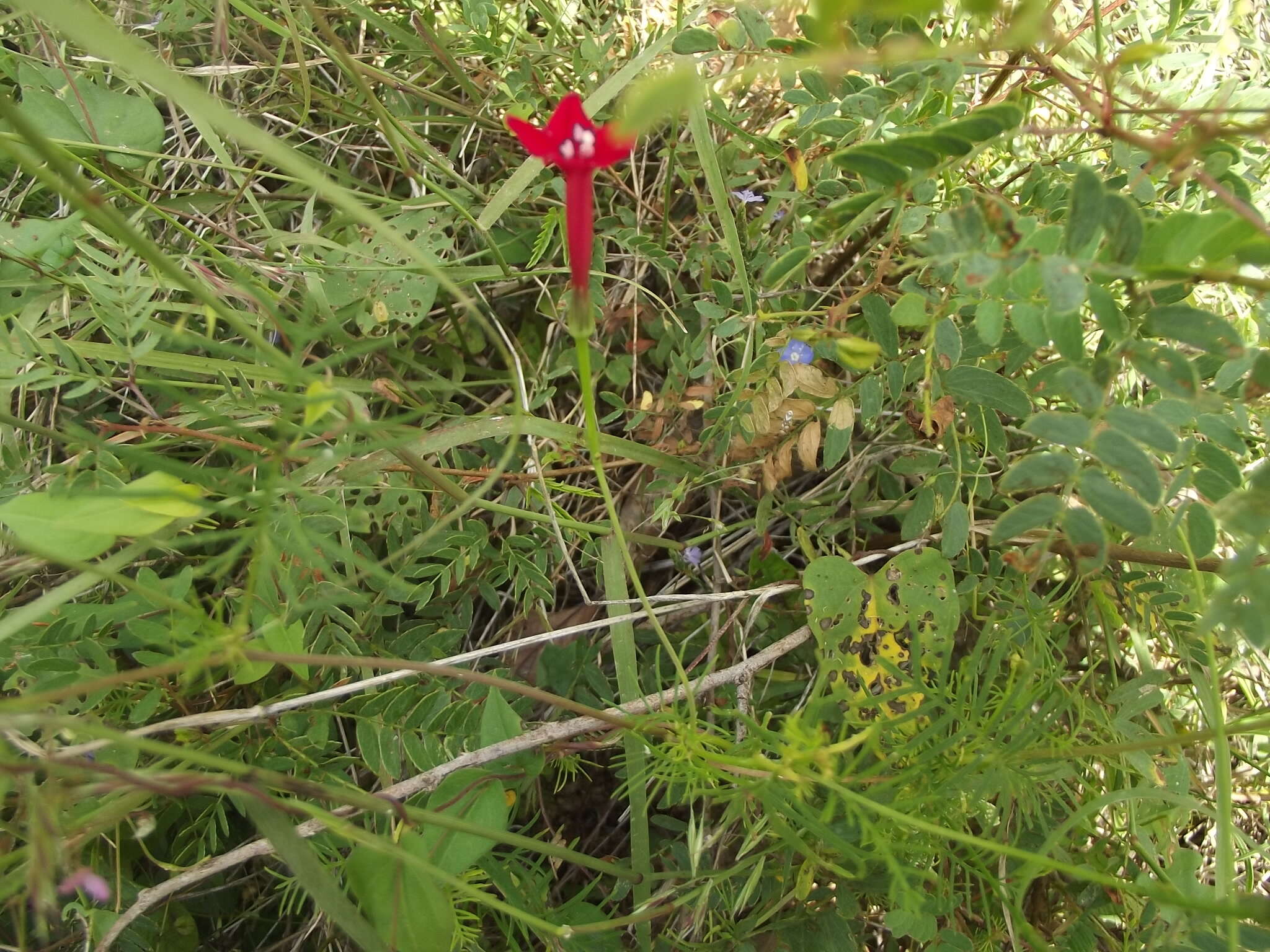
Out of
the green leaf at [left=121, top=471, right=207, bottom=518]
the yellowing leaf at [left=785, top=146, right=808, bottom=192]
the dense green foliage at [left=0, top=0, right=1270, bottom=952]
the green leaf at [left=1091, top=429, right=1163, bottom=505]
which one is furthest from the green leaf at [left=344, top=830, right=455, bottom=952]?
the yellowing leaf at [left=785, top=146, right=808, bottom=192]

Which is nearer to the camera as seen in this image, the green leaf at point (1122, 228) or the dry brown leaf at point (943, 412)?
the green leaf at point (1122, 228)

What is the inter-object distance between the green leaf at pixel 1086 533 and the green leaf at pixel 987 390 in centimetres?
21

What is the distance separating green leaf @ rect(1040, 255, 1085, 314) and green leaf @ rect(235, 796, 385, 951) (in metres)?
0.84

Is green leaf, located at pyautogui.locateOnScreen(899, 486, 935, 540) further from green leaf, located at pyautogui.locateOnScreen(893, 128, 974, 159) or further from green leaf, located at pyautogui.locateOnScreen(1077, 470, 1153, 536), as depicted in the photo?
green leaf, located at pyautogui.locateOnScreen(893, 128, 974, 159)

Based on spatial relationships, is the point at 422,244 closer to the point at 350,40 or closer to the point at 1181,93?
the point at 350,40

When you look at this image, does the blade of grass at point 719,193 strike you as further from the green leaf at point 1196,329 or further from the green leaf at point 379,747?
the green leaf at point 379,747

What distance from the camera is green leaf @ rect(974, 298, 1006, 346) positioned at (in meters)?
0.80

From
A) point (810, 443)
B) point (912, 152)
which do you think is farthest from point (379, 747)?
point (912, 152)

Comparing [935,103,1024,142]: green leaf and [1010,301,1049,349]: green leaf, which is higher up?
[935,103,1024,142]: green leaf

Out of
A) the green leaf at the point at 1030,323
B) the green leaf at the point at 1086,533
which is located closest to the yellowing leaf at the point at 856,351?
the green leaf at the point at 1030,323

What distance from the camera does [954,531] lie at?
1.05 meters

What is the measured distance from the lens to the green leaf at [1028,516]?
30.4 inches

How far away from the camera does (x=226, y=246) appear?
55.1 inches

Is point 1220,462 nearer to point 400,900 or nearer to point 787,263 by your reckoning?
point 787,263
